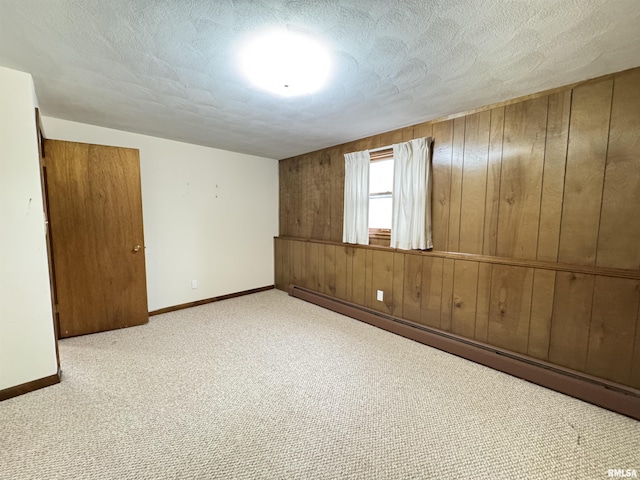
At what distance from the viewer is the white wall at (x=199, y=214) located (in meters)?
3.21

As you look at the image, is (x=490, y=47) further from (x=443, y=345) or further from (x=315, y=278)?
(x=315, y=278)

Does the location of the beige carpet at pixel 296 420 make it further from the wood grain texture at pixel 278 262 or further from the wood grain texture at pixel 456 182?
the wood grain texture at pixel 278 262

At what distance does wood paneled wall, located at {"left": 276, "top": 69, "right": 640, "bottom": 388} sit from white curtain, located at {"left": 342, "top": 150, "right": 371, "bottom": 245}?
1.26ft

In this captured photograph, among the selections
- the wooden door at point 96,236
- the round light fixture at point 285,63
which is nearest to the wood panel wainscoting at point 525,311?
the round light fixture at point 285,63

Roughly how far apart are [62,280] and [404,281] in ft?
11.5

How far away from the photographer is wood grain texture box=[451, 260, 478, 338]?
7.90 ft

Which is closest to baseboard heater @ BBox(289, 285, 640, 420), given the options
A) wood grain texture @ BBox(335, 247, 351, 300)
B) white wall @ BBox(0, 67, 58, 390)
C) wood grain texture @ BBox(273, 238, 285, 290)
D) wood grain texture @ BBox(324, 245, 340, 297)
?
wood grain texture @ BBox(335, 247, 351, 300)

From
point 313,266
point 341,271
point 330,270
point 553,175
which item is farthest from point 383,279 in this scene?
point 553,175

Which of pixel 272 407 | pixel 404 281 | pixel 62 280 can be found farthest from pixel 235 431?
pixel 62 280

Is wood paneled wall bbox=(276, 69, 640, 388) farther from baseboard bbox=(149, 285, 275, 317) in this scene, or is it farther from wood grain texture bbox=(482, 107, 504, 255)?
baseboard bbox=(149, 285, 275, 317)

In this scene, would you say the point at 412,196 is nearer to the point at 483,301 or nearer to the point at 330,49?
the point at 483,301

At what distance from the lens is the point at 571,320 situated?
1.95 metres

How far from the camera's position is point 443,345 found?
2504 millimetres

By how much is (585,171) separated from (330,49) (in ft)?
6.42
